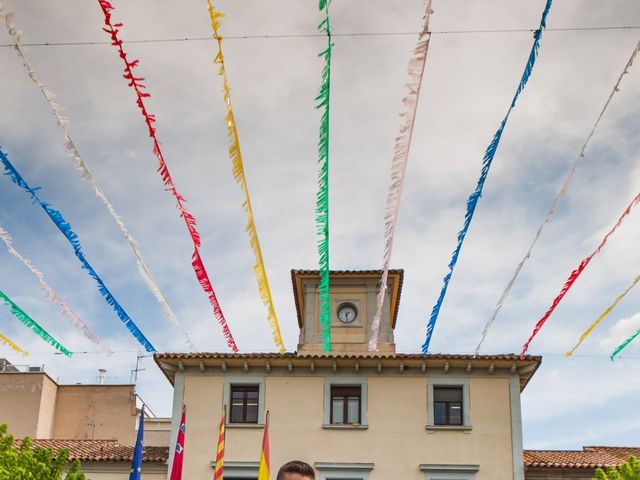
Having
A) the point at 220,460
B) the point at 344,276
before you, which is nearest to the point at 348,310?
the point at 344,276

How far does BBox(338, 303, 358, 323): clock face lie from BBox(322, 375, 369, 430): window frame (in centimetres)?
415

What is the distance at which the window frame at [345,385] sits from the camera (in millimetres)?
28367

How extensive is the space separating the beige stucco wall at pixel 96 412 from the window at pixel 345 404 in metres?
18.8

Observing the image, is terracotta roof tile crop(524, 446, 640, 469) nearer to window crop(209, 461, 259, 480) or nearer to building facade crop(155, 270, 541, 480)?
building facade crop(155, 270, 541, 480)

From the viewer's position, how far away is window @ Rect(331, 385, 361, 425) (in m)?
28.7

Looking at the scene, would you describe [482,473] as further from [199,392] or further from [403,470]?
[199,392]

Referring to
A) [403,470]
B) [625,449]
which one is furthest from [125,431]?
[625,449]

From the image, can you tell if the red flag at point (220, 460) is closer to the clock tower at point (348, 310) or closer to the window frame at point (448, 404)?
the window frame at point (448, 404)

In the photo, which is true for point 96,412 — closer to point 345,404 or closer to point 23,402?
point 23,402

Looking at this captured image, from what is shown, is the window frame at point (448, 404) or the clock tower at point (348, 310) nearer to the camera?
the window frame at point (448, 404)

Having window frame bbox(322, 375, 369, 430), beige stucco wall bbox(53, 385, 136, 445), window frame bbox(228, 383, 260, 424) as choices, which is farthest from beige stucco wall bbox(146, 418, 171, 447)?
window frame bbox(322, 375, 369, 430)

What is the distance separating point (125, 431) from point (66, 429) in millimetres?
2860

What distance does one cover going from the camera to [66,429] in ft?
148

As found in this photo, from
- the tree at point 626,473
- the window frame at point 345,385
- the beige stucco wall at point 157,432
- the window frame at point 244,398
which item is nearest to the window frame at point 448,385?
the window frame at point 345,385
